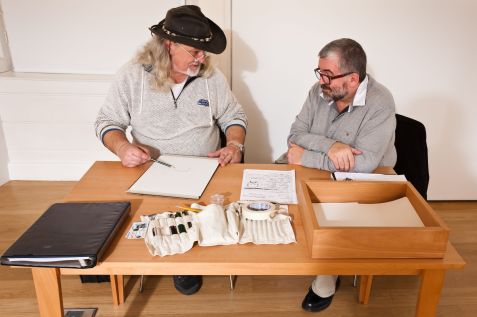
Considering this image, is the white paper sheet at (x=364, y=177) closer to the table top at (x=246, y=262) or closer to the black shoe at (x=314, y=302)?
the table top at (x=246, y=262)

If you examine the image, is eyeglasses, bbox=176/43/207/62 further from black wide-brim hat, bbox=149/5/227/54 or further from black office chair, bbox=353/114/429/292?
black office chair, bbox=353/114/429/292

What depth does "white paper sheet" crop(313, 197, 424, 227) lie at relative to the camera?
A: 3.38 ft

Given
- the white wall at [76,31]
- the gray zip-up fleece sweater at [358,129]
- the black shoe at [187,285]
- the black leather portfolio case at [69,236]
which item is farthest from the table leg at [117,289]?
the white wall at [76,31]

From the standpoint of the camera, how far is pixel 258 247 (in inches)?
38.0

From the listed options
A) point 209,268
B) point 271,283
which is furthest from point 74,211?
point 271,283

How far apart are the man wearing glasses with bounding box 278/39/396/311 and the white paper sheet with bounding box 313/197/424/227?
35 centimetres

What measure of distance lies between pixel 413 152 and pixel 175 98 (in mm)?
1098

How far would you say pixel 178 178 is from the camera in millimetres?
1359

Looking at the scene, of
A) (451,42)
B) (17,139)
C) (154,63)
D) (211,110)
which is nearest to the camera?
(154,63)

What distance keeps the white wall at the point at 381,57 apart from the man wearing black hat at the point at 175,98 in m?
0.62

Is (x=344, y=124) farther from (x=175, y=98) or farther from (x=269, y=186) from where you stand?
(x=175, y=98)

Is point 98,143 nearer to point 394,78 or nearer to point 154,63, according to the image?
point 154,63

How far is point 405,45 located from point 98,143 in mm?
2256

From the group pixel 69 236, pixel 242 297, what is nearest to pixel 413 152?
pixel 242 297
